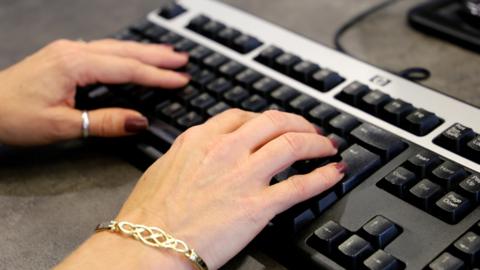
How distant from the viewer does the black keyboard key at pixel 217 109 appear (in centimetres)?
69

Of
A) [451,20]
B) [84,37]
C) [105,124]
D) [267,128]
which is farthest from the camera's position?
[84,37]

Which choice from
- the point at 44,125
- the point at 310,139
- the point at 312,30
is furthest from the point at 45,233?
the point at 312,30

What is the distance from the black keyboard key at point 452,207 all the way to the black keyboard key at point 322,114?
0.14 m

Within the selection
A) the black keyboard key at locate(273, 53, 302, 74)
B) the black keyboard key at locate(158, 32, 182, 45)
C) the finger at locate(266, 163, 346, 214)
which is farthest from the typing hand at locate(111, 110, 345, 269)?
the black keyboard key at locate(158, 32, 182, 45)

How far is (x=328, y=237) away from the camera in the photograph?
544mm

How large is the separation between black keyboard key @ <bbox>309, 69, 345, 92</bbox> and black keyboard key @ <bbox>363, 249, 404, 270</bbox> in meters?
0.21

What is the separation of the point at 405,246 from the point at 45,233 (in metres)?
0.30

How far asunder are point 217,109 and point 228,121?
62mm

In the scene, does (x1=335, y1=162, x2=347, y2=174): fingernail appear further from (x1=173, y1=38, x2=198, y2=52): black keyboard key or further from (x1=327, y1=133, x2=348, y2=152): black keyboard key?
(x1=173, y1=38, x2=198, y2=52): black keyboard key

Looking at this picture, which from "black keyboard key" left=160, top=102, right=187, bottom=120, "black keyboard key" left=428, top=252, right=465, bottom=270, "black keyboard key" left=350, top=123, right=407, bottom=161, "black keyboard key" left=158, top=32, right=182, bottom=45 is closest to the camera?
"black keyboard key" left=428, top=252, right=465, bottom=270

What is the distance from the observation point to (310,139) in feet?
1.96

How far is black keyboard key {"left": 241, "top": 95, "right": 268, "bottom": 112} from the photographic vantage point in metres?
0.69

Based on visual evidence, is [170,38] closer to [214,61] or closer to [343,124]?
[214,61]

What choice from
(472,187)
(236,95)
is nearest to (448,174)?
(472,187)
